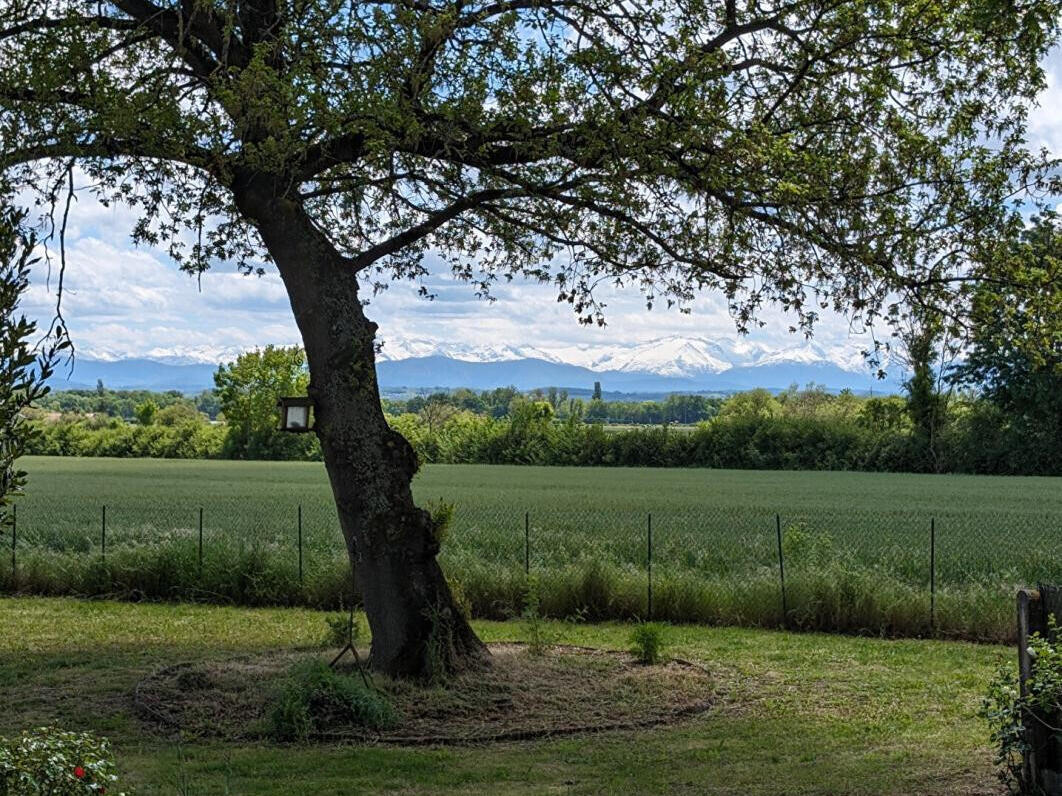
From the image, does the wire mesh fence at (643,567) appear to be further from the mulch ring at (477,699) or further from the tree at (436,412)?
the tree at (436,412)

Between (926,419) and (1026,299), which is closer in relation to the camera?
(1026,299)

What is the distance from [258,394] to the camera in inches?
3260

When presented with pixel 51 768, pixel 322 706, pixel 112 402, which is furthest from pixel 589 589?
pixel 112 402

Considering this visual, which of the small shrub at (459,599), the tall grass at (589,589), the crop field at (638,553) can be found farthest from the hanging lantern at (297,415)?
the crop field at (638,553)

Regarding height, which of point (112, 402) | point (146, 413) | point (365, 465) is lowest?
point (365, 465)

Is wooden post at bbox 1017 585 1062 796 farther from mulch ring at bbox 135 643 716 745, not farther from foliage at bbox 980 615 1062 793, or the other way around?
mulch ring at bbox 135 643 716 745

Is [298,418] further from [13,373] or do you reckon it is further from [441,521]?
[13,373]

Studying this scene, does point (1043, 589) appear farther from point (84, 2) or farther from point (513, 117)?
point (84, 2)

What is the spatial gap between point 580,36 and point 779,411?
234 ft

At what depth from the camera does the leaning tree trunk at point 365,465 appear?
36.8ft

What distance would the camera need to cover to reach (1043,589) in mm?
7309

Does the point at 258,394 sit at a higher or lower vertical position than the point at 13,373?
higher

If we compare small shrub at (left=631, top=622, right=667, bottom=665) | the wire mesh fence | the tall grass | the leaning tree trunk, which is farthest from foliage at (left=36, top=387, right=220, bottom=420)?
the leaning tree trunk

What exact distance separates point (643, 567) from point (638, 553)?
1.42 m
